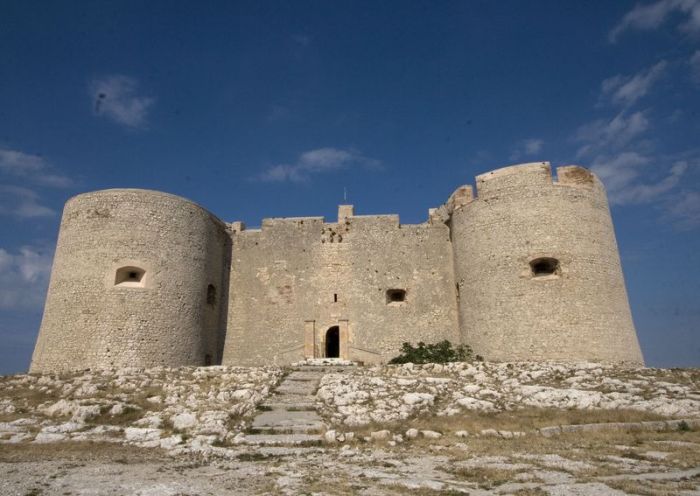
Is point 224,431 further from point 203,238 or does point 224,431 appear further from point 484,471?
point 203,238

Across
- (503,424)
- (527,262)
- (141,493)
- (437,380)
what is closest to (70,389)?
(141,493)

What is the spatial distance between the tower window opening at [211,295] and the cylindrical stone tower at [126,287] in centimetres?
48

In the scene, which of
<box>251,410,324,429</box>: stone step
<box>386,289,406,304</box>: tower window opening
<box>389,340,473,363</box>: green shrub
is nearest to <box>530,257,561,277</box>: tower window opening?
<box>389,340,473,363</box>: green shrub

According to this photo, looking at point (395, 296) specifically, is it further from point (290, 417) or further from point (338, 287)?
point (290, 417)

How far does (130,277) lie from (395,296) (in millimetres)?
8295

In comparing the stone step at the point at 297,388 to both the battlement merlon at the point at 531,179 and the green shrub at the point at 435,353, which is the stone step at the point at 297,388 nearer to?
the green shrub at the point at 435,353

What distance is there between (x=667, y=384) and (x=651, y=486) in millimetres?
5947

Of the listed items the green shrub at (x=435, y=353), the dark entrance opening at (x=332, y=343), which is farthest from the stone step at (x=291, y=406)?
the dark entrance opening at (x=332, y=343)

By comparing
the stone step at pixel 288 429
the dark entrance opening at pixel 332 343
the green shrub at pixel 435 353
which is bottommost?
the stone step at pixel 288 429

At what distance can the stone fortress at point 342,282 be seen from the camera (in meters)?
12.9

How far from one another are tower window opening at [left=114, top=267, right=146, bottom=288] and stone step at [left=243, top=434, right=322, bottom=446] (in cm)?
836

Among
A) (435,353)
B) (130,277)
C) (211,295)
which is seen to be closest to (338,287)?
(435,353)

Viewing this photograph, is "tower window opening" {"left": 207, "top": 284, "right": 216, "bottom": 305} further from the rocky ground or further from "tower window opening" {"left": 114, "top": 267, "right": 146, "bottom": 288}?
the rocky ground

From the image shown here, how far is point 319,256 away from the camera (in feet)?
54.8
